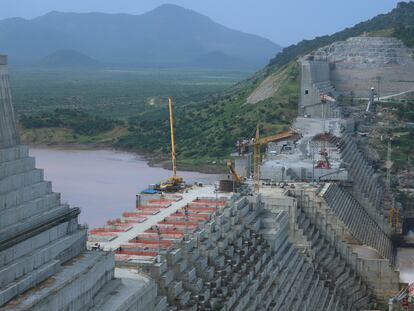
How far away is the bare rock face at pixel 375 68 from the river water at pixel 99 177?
81.6 ft

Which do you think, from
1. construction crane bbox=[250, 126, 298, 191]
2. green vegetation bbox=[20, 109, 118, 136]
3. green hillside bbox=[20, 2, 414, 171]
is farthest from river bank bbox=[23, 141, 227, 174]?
construction crane bbox=[250, 126, 298, 191]

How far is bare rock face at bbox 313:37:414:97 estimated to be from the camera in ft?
326

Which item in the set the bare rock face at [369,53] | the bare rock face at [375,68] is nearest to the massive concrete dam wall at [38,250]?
the bare rock face at [375,68]

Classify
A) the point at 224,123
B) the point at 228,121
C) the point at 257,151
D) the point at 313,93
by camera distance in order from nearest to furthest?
the point at 257,151, the point at 313,93, the point at 228,121, the point at 224,123

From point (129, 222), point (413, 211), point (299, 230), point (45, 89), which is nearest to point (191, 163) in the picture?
point (413, 211)

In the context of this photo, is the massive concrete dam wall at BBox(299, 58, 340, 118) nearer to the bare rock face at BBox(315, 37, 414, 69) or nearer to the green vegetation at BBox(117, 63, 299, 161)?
the green vegetation at BBox(117, 63, 299, 161)

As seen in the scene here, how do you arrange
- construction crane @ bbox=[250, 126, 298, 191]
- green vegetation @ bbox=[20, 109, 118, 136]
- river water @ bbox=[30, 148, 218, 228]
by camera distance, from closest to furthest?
construction crane @ bbox=[250, 126, 298, 191] → river water @ bbox=[30, 148, 218, 228] → green vegetation @ bbox=[20, 109, 118, 136]

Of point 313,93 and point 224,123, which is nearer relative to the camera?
point 313,93

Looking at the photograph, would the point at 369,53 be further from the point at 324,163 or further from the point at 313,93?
the point at 324,163

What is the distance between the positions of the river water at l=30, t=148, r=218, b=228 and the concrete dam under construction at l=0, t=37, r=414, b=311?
10275 mm

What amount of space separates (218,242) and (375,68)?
70.3 meters

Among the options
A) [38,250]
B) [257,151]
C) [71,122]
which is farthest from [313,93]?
[38,250]

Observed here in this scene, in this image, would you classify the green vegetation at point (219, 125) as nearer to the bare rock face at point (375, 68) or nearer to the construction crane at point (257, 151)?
the bare rock face at point (375, 68)

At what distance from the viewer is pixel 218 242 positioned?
33438 millimetres
